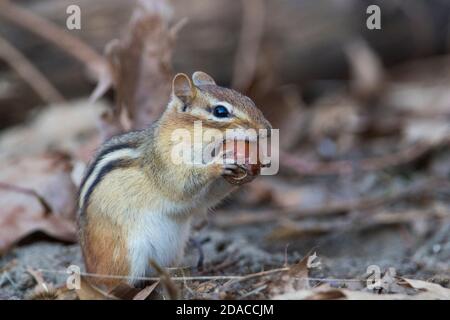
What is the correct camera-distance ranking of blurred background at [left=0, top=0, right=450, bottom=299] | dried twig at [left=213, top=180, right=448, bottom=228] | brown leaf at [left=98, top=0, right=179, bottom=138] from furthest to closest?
dried twig at [left=213, top=180, right=448, bottom=228] → brown leaf at [left=98, top=0, right=179, bottom=138] → blurred background at [left=0, top=0, right=450, bottom=299]

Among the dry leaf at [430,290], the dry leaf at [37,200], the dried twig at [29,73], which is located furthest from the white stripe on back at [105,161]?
the dried twig at [29,73]

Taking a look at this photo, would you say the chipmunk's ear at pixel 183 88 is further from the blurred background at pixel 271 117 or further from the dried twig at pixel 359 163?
the dried twig at pixel 359 163

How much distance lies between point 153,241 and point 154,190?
0.89ft

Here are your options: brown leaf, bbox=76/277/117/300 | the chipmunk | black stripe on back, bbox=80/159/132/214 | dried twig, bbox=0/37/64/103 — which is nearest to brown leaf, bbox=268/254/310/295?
the chipmunk

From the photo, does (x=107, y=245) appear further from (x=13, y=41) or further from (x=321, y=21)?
(x=321, y=21)

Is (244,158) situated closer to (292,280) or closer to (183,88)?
(183,88)

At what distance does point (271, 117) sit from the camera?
23.1 feet

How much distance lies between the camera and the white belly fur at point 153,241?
3.67 m

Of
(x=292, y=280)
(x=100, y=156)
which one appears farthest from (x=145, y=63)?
(x=292, y=280)

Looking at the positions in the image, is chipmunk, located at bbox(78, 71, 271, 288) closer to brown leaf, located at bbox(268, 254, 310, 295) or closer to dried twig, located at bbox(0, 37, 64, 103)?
brown leaf, located at bbox(268, 254, 310, 295)

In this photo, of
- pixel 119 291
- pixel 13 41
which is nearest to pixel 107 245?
pixel 119 291

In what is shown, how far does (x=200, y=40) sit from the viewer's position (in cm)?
771

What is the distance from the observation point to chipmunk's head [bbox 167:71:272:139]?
356 centimetres
